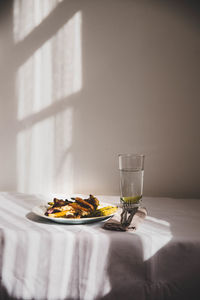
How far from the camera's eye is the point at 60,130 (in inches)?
64.0

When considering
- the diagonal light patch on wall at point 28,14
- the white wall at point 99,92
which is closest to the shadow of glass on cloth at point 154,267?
the white wall at point 99,92

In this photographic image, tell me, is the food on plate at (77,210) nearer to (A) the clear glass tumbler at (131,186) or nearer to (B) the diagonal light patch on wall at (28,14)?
(A) the clear glass tumbler at (131,186)

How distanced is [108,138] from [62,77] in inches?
16.5

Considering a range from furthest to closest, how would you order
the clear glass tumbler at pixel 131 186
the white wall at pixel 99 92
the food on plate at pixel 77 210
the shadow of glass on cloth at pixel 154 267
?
the white wall at pixel 99 92
the clear glass tumbler at pixel 131 186
the food on plate at pixel 77 210
the shadow of glass on cloth at pixel 154 267

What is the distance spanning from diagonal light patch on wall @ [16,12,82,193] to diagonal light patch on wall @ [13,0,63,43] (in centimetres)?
13

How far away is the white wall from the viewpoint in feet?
5.04

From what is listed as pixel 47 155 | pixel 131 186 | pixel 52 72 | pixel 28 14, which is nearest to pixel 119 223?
pixel 131 186

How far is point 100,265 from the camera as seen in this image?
0.89m

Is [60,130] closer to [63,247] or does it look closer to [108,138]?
[108,138]

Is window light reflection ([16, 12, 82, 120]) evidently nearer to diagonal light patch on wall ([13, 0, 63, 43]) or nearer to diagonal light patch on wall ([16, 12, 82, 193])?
diagonal light patch on wall ([16, 12, 82, 193])

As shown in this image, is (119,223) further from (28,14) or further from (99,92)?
(28,14)

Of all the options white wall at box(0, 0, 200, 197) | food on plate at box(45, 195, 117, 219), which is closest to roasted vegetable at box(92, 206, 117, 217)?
food on plate at box(45, 195, 117, 219)

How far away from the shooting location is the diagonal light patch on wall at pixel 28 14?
5.30 feet

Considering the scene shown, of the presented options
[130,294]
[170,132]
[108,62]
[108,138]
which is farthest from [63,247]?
[108,62]
